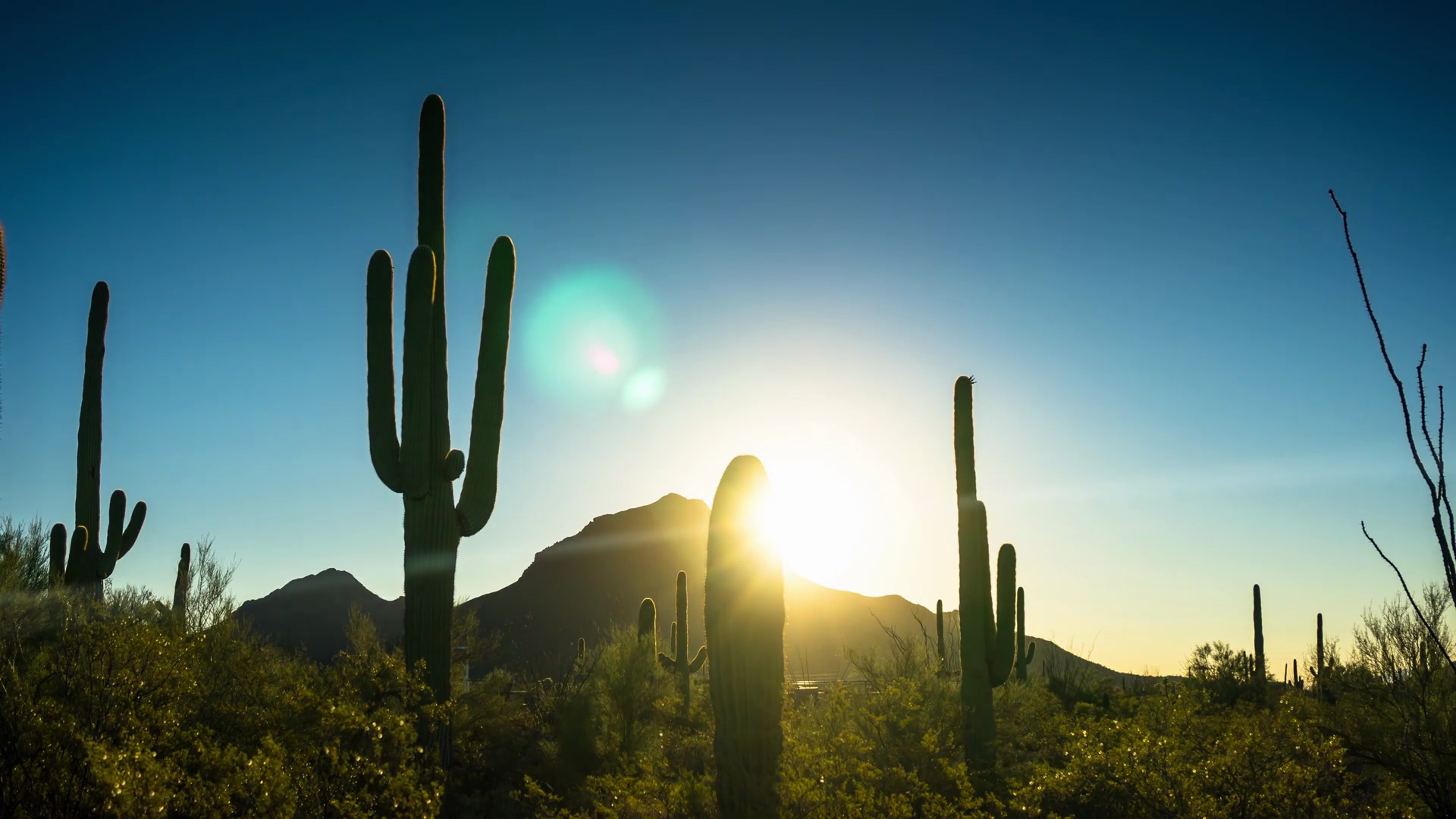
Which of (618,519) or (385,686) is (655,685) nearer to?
(385,686)

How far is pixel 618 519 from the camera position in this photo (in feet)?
296

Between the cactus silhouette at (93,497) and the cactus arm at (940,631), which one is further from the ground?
the cactus silhouette at (93,497)

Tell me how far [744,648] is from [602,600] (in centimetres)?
7251

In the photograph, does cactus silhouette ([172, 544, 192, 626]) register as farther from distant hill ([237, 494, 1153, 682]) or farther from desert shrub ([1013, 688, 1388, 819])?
distant hill ([237, 494, 1153, 682])

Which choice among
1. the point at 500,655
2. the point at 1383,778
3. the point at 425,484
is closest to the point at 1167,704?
the point at 1383,778

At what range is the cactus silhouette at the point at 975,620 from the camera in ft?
45.3

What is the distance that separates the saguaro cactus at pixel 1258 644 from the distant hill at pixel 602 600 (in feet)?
111

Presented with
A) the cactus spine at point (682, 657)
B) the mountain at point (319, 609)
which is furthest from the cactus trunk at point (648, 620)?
the mountain at point (319, 609)

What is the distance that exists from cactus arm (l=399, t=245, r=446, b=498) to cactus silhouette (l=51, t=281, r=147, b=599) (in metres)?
9.08

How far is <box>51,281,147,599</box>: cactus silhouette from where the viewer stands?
1642 cm

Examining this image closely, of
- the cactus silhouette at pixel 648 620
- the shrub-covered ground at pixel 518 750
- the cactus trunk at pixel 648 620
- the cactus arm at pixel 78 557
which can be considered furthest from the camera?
the cactus silhouette at pixel 648 620

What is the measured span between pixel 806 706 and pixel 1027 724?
5.42 metres

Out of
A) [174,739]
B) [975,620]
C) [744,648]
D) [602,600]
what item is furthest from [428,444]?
[602,600]

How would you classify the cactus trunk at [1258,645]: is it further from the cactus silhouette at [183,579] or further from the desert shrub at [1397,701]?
the cactus silhouette at [183,579]
